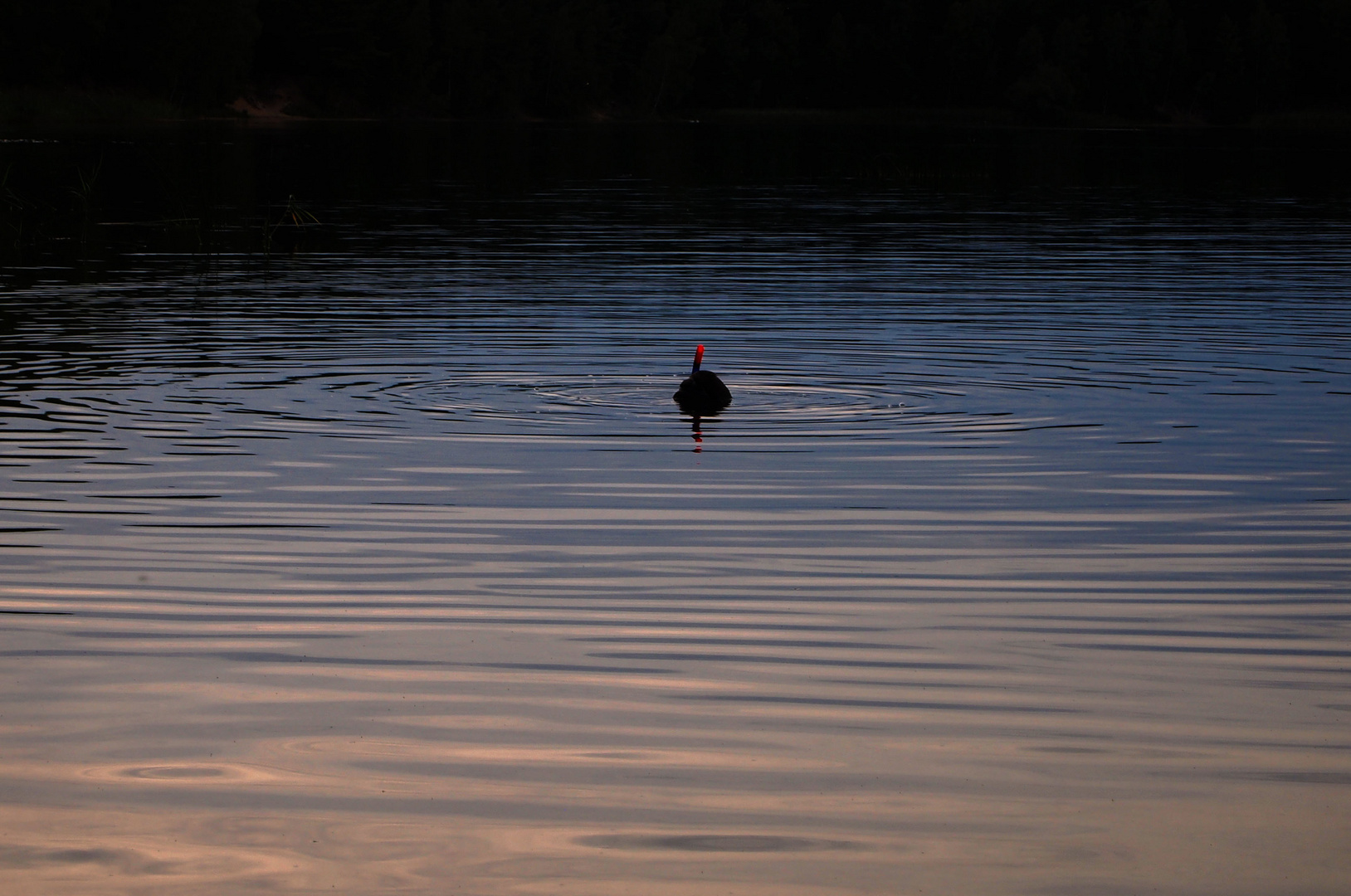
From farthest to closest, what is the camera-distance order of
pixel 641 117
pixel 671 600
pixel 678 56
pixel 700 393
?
pixel 641 117 < pixel 678 56 < pixel 700 393 < pixel 671 600

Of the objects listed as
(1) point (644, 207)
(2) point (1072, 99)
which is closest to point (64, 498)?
(1) point (644, 207)

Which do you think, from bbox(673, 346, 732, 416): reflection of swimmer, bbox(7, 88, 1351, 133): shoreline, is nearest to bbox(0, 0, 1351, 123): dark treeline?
bbox(7, 88, 1351, 133): shoreline

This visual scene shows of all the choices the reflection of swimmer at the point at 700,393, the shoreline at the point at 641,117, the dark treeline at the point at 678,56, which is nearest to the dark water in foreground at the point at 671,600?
the reflection of swimmer at the point at 700,393

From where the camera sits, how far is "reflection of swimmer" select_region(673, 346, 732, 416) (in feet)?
56.1

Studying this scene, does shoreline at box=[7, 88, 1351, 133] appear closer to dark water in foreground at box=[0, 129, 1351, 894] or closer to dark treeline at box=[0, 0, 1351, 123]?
dark treeline at box=[0, 0, 1351, 123]

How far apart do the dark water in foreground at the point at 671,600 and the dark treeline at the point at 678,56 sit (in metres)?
102

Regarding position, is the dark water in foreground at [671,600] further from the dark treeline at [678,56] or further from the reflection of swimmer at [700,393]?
the dark treeline at [678,56]

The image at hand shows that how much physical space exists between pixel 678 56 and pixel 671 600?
16175cm

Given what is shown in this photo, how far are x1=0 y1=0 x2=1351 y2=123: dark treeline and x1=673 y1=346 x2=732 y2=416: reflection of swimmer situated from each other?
356ft

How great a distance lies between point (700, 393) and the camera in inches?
678

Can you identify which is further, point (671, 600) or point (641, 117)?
point (641, 117)

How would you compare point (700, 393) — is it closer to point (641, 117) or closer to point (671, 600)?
point (671, 600)

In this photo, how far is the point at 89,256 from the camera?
35031mm

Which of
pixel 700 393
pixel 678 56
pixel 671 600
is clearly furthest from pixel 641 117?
pixel 671 600
